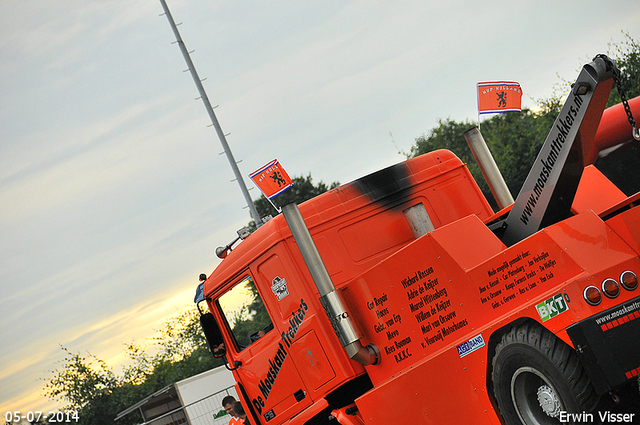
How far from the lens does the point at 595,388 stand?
3932 millimetres

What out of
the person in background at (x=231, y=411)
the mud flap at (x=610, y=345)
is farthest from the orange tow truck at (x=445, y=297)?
the person in background at (x=231, y=411)

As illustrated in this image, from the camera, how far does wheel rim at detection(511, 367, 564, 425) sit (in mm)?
4273

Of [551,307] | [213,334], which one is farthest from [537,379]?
[213,334]

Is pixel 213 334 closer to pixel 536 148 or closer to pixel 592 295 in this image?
pixel 592 295

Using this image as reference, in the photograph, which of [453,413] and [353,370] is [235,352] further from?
[453,413]

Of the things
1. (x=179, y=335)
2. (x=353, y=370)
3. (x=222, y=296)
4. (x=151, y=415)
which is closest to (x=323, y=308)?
(x=353, y=370)

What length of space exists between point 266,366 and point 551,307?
3356 mm

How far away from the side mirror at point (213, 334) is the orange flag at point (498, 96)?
21.1 ft

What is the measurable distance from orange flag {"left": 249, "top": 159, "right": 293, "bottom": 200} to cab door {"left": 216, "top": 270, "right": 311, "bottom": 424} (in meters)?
5.14

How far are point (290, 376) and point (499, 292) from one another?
8.47ft

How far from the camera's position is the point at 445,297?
4820mm

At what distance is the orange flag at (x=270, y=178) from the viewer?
12078 mm

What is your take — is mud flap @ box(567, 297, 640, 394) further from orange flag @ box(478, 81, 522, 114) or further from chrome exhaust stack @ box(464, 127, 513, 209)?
orange flag @ box(478, 81, 522, 114)

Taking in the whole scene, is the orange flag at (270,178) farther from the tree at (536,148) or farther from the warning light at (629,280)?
the warning light at (629,280)
